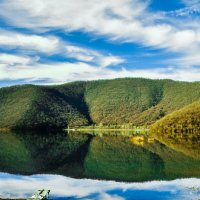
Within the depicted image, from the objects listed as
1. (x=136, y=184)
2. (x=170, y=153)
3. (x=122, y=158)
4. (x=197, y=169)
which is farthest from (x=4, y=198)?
(x=170, y=153)

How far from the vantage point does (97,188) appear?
39.8 m

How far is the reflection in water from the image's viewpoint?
117ft

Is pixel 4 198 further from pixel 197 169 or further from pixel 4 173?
pixel 197 169

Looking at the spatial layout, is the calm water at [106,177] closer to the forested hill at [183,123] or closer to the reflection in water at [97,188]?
the reflection in water at [97,188]

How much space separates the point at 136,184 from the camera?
42750 millimetres

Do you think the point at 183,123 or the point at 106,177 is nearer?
the point at 106,177

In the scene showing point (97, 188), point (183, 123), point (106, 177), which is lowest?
point (106, 177)

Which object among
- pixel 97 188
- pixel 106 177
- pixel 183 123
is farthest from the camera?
pixel 183 123

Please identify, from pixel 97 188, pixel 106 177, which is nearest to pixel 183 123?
pixel 106 177

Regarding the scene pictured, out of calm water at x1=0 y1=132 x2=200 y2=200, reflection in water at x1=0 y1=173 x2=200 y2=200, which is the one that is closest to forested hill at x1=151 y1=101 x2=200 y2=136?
calm water at x1=0 y1=132 x2=200 y2=200

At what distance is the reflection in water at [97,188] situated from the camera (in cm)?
3553

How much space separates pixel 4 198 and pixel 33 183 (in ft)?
33.6

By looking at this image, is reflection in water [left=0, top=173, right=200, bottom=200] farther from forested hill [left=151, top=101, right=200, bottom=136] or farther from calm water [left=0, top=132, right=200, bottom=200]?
forested hill [left=151, top=101, right=200, bottom=136]

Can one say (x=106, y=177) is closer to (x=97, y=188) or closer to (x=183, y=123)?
(x=97, y=188)
